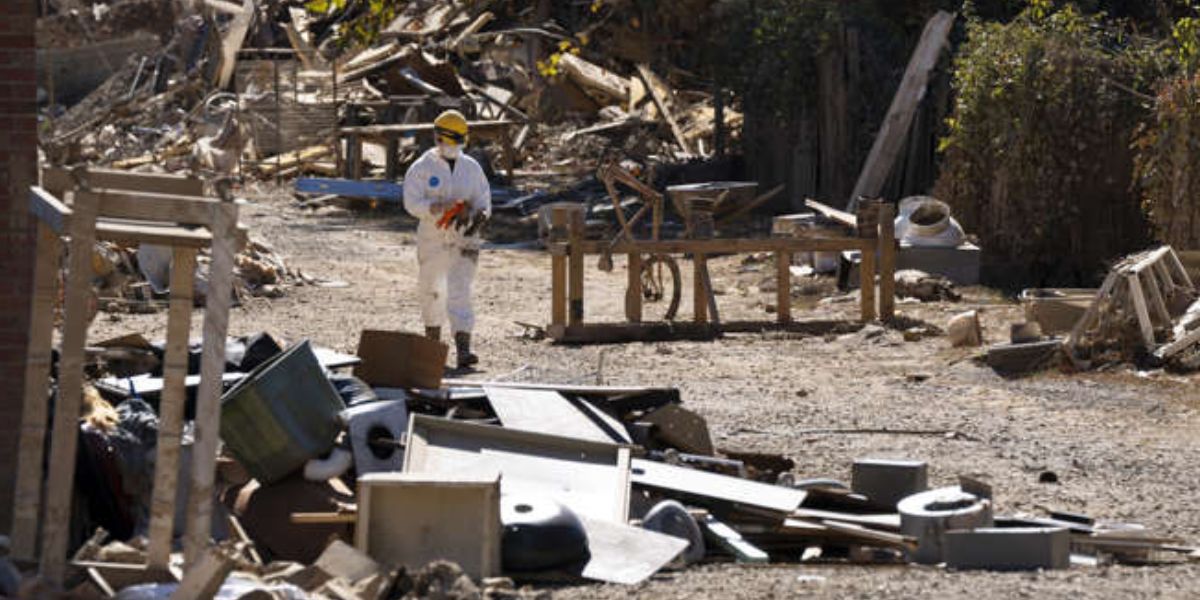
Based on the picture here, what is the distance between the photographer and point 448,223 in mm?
15750

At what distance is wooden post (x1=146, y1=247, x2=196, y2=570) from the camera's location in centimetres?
757

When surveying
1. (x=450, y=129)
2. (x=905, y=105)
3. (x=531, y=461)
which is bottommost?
(x=531, y=461)

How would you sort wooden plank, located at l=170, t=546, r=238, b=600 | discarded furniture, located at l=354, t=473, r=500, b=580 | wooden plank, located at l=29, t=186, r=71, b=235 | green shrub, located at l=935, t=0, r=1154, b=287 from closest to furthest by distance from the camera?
1. wooden plank, located at l=170, t=546, r=238, b=600
2. wooden plank, located at l=29, t=186, r=71, b=235
3. discarded furniture, located at l=354, t=473, r=500, b=580
4. green shrub, located at l=935, t=0, r=1154, b=287

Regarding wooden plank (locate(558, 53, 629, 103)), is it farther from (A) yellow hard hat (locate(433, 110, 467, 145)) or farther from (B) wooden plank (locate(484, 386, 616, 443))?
(B) wooden plank (locate(484, 386, 616, 443))

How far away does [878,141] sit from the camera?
25.1 m

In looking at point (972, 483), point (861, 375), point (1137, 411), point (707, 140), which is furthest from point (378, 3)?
point (707, 140)

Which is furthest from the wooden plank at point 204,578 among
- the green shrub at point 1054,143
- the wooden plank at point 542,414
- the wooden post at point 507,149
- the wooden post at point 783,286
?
the wooden post at point 507,149

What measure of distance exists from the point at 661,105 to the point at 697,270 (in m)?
16.0

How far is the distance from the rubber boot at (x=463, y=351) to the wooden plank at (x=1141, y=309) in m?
4.61

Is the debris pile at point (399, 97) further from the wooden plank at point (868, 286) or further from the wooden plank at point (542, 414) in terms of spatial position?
the wooden plank at point (542, 414)

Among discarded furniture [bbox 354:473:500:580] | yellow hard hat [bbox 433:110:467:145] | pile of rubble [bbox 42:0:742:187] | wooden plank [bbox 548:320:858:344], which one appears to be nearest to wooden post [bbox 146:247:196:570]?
discarded furniture [bbox 354:473:500:580]

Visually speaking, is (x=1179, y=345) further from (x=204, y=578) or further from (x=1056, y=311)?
(x=204, y=578)

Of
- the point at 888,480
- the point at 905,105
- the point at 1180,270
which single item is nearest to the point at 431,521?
the point at 888,480

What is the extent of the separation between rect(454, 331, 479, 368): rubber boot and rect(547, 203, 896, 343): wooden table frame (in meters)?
1.64
